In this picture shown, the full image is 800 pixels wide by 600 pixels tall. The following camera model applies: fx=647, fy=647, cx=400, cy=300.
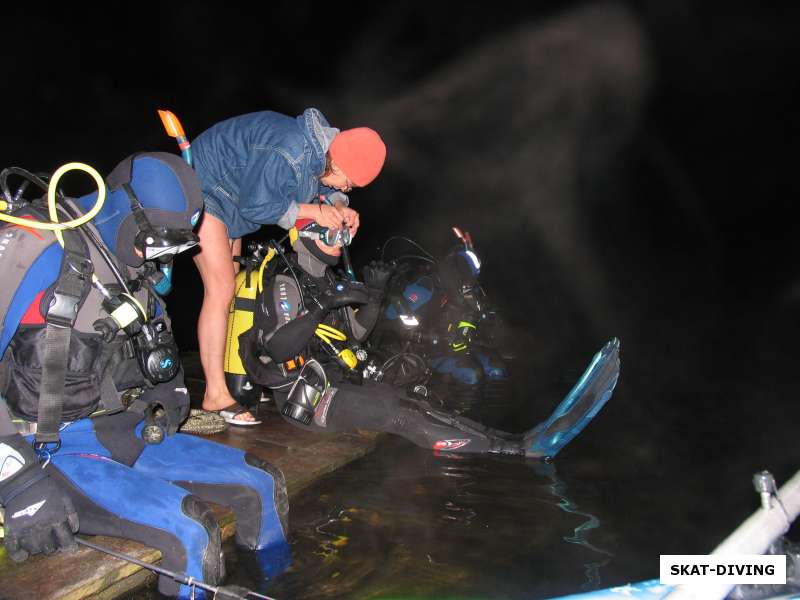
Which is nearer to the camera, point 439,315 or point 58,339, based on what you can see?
point 58,339

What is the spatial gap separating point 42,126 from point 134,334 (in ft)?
43.6

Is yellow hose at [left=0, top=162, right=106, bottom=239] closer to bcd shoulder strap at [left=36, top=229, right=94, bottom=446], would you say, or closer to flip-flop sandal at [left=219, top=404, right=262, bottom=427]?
bcd shoulder strap at [left=36, top=229, right=94, bottom=446]

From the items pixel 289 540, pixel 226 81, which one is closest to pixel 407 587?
pixel 289 540

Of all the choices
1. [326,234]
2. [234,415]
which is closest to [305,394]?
[234,415]

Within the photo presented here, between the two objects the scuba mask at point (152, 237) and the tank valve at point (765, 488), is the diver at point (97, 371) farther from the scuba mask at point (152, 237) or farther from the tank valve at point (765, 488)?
the tank valve at point (765, 488)

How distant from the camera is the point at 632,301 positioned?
15945mm

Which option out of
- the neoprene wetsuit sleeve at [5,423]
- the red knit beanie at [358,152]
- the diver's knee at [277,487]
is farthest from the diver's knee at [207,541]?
the red knit beanie at [358,152]

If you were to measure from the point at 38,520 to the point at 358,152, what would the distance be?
7.36 ft

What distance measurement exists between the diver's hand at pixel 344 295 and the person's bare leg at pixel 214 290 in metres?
0.54

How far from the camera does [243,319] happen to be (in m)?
3.75

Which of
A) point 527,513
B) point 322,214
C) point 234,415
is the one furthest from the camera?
point 234,415

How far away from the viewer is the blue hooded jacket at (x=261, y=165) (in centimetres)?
329

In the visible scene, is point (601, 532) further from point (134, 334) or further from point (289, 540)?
point (134, 334)

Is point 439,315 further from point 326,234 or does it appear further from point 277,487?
point 277,487
